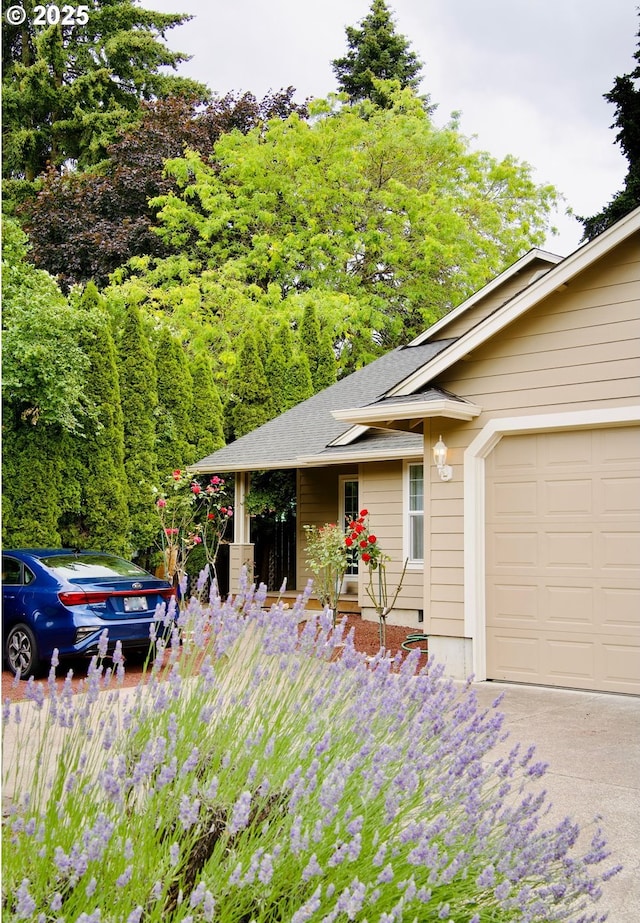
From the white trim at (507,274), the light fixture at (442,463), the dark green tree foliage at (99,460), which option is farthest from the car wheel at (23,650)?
the white trim at (507,274)

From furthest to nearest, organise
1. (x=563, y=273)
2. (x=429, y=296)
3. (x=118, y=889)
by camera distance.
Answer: (x=429, y=296), (x=563, y=273), (x=118, y=889)

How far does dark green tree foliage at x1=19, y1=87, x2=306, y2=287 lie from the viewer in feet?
83.5

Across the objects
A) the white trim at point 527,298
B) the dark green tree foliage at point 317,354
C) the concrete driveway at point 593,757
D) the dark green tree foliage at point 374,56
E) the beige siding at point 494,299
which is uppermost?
the dark green tree foliage at point 374,56

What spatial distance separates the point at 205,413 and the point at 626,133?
13.0 metres

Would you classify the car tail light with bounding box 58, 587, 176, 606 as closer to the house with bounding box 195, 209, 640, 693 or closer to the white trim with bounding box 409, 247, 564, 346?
the house with bounding box 195, 209, 640, 693

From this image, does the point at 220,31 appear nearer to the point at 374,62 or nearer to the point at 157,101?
the point at 157,101

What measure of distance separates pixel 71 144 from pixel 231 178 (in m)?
6.30

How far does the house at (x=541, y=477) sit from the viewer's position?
808 centimetres

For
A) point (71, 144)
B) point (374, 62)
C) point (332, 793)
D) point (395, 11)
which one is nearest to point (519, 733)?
point (332, 793)

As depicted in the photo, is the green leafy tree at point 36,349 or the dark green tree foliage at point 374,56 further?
the dark green tree foliage at point 374,56

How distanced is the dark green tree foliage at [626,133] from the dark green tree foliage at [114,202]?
10431 millimetres

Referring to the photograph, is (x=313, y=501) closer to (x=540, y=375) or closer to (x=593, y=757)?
(x=540, y=375)

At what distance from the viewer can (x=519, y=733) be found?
6547 mm

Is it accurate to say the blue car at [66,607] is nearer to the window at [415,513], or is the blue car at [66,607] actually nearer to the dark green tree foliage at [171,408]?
the window at [415,513]
